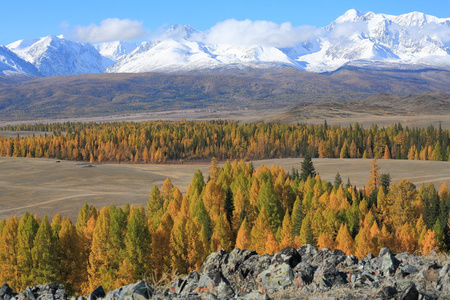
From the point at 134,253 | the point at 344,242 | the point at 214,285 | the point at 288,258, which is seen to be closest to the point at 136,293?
the point at 214,285

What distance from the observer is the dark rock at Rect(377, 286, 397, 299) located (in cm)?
1697

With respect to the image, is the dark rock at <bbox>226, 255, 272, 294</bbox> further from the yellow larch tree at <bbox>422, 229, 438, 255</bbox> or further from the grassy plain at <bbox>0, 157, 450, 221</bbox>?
the grassy plain at <bbox>0, 157, 450, 221</bbox>

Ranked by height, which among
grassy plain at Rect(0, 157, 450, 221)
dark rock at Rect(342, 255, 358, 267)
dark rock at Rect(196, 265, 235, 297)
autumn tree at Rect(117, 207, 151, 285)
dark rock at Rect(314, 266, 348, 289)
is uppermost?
dark rock at Rect(314, 266, 348, 289)

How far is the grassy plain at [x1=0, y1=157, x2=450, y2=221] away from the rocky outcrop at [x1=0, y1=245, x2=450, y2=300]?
233 ft

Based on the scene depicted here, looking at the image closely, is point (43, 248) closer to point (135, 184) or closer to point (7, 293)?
point (7, 293)

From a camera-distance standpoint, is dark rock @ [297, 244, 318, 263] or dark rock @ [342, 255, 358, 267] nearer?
dark rock @ [342, 255, 358, 267]

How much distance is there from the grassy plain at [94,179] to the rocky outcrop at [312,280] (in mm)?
71158

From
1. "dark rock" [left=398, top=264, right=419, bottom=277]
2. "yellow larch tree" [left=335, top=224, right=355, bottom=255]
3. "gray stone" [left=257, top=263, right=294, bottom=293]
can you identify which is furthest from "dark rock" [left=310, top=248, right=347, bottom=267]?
"yellow larch tree" [left=335, top=224, right=355, bottom=255]

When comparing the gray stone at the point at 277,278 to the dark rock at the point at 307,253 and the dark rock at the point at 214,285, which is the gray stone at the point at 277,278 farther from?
the dark rock at the point at 307,253

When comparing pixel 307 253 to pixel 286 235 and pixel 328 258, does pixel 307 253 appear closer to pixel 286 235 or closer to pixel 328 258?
pixel 328 258

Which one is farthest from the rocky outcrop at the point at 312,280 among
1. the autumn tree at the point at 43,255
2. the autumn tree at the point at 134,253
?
the autumn tree at the point at 43,255

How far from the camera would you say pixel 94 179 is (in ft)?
467

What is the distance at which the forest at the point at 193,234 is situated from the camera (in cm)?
5300

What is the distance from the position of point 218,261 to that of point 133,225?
28.5 m
